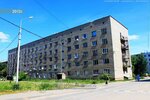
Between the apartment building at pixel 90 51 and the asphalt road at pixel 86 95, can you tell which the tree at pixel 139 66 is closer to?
the apartment building at pixel 90 51

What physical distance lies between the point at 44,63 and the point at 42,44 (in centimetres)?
760

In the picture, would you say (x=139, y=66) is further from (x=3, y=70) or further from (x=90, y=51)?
(x=3, y=70)

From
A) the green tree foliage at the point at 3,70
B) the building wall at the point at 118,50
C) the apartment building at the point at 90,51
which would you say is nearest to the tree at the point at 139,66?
the apartment building at the point at 90,51

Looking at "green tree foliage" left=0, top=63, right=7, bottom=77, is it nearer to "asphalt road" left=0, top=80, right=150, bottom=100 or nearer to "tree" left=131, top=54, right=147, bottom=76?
"tree" left=131, top=54, right=147, bottom=76

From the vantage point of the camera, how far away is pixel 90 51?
2117 inches

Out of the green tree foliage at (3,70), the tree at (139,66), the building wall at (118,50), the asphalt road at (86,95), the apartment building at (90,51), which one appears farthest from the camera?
the green tree foliage at (3,70)

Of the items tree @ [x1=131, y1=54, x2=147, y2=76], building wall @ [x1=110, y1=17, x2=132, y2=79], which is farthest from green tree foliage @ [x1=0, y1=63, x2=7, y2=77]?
building wall @ [x1=110, y1=17, x2=132, y2=79]

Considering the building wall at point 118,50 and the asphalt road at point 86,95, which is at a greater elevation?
the building wall at point 118,50

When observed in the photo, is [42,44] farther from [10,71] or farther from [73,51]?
[10,71]

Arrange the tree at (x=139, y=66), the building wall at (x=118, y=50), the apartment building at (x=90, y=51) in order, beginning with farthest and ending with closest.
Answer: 1. the tree at (x=139, y=66)
2. the apartment building at (x=90, y=51)
3. the building wall at (x=118, y=50)

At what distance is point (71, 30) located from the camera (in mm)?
60094

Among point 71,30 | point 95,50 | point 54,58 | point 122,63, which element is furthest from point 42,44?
point 122,63

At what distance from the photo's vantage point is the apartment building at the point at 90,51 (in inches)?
1954

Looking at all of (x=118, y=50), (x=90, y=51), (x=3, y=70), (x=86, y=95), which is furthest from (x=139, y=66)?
(x=3, y=70)
